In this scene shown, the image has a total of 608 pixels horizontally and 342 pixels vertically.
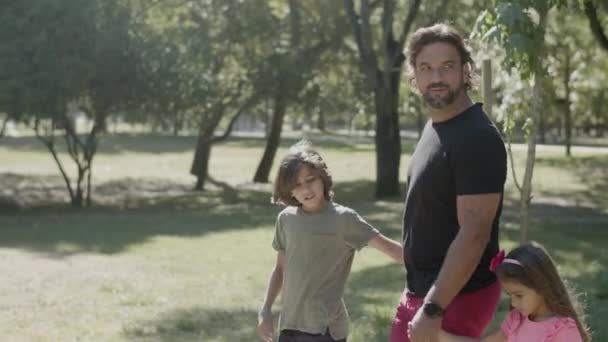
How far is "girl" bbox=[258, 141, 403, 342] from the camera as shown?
13.7 feet

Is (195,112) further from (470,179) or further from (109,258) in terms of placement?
(470,179)

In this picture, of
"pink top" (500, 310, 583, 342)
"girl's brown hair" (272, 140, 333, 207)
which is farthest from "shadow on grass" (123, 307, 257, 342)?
"pink top" (500, 310, 583, 342)

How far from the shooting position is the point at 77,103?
66.9ft

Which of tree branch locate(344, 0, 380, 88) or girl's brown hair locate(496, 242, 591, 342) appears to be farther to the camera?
tree branch locate(344, 0, 380, 88)

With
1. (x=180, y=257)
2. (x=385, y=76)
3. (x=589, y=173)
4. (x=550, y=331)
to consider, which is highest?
(x=385, y=76)

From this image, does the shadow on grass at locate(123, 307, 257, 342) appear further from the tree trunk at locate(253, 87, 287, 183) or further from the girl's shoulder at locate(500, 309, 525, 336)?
the tree trunk at locate(253, 87, 287, 183)

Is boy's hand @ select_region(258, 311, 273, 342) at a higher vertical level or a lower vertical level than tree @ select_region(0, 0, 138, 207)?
lower

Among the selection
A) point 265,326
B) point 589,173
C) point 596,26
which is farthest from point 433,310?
point 589,173

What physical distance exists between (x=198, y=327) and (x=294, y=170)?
165 inches

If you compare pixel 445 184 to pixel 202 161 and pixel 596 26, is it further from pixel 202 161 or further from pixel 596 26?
pixel 202 161

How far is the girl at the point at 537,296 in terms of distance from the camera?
3.30 metres

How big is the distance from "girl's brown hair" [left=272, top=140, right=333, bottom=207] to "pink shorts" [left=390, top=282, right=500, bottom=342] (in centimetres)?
81

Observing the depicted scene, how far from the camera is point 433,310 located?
3191 millimetres

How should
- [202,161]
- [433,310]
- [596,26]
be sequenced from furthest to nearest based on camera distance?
[202,161]
[596,26]
[433,310]
